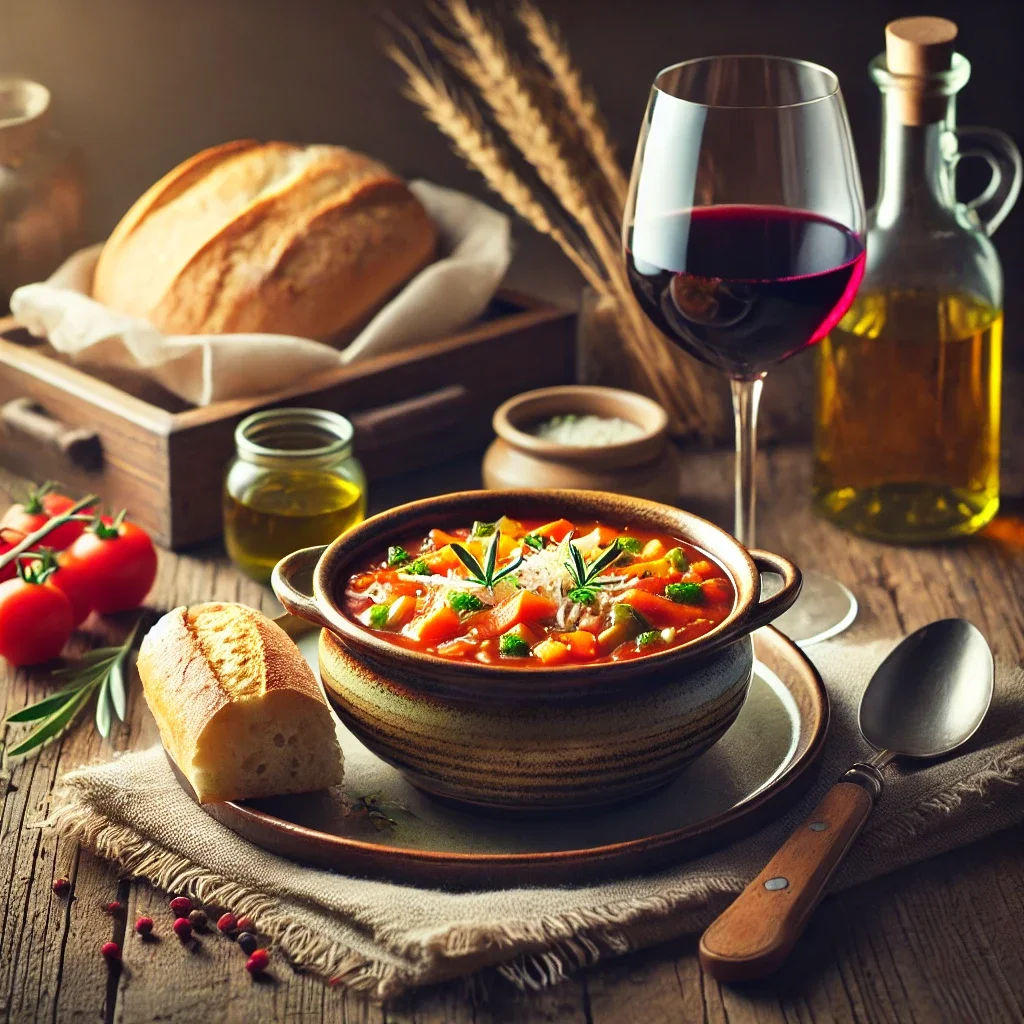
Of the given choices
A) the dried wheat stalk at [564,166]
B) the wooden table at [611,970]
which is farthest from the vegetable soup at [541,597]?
the dried wheat stalk at [564,166]

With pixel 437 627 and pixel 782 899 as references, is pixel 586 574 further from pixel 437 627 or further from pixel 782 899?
pixel 782 899

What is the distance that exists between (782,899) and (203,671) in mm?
856

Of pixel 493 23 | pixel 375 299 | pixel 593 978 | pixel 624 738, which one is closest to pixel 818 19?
pixel 493 23

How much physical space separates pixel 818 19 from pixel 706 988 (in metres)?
3.23

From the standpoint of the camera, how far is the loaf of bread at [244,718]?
202 cm

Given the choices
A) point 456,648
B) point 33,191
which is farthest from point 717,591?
point 33,191

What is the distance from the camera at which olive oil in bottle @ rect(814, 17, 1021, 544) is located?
292 cm

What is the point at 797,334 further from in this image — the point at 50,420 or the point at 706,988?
the point at 50,420

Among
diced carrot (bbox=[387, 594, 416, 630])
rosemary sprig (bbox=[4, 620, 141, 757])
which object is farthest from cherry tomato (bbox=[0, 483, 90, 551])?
diced carrot (bbox=[387, 594, 416, 630])

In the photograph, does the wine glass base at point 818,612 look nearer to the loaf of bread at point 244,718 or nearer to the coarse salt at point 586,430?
the coarse salt at point 586,430

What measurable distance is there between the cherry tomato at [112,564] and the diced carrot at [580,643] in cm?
114

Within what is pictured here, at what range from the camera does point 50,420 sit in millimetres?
3254

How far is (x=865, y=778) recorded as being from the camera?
207 centimetres

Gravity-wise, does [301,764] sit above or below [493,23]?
below
